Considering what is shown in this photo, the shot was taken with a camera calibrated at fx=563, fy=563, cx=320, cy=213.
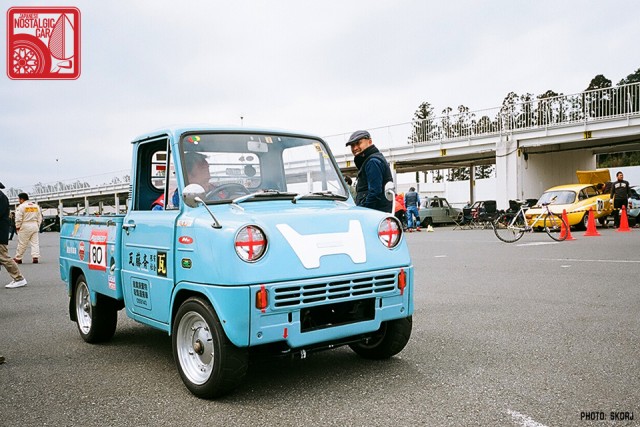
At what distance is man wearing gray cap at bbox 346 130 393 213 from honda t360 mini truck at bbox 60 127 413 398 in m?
1.00

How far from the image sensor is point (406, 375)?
413 centimetres

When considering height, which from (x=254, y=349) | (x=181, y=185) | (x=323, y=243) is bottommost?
(x=254, y=349)

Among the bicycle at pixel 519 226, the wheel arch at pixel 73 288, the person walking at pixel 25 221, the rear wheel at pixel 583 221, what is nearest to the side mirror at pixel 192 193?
the wheel arch at pixel 73 288

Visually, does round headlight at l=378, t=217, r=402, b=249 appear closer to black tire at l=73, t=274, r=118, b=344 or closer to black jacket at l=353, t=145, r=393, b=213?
black jacket at l=353, t=145, r=393, b=213

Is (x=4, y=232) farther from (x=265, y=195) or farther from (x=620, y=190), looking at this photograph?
(x=620, y=190)

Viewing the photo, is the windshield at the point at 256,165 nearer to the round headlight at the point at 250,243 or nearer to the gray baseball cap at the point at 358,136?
the round headlight at the point at 250,243

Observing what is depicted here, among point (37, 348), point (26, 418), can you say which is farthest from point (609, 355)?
point (37, 348)

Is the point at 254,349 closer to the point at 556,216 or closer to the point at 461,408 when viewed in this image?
the point at 461,408

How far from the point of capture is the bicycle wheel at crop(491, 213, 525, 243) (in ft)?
52.4

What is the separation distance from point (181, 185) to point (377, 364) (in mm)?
2064

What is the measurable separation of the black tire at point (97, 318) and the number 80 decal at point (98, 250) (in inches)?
13.4

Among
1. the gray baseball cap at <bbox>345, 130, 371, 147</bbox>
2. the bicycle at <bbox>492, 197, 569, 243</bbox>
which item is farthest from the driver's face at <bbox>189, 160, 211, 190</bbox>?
the bicycle at <bbox>492, 197, 569, 243</bbox>

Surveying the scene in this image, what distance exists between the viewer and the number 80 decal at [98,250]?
5.10 m

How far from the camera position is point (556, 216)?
54.7ft
